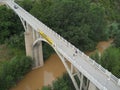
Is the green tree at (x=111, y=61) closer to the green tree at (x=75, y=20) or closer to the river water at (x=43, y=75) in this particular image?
the river water at (x=43, y=75)

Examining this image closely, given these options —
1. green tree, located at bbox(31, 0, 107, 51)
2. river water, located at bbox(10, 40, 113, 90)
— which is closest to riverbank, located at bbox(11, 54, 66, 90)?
river water, located at bbox(10, 40, 113, 90)

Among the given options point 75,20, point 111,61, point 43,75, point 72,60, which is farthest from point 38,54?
point 111,61

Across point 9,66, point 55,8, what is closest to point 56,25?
point 55,8

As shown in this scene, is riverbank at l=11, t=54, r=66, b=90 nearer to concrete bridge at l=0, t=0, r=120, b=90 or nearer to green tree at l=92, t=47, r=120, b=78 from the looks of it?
concrete bridge at l=0, t=0, r=120, b=90

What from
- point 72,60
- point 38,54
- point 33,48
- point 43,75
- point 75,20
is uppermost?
point 72,60

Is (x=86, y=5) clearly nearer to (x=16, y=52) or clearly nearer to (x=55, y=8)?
(x=55, y=8)

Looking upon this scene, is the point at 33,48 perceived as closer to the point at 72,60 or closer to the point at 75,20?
the point at 75,20
